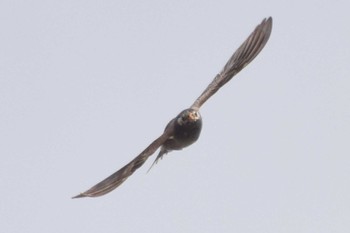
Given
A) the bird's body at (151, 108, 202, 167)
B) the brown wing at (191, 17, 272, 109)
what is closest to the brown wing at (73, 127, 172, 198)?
the bird's body at (151, 108, 202, 167)

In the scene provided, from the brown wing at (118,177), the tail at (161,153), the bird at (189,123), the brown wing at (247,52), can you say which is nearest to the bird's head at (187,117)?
the bird at (189,123)

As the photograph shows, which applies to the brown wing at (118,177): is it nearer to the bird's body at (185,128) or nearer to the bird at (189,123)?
the bird at (189,123)

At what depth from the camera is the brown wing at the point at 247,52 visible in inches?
496

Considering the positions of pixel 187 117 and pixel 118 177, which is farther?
pixel 187 117

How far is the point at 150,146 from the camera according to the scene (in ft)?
35.2

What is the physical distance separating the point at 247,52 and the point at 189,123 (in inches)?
86.5

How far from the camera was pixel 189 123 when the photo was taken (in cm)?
1109

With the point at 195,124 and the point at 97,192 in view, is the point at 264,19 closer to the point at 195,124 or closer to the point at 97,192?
the point at 195,124

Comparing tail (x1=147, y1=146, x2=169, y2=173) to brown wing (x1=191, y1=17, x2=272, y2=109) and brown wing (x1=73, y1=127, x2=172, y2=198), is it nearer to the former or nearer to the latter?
brown wing (x1=73, y1=127, x2=172, y2=198)

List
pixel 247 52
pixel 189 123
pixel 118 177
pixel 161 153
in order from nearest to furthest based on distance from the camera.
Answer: pixel 118 177 → pixel 189 123 → pixel 161 153 → pixel 247 52

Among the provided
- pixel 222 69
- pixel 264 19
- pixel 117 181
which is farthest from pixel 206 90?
pixel 117 181

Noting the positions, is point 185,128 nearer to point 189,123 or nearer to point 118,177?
point 189,123

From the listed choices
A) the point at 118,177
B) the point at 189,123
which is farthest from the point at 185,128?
the point at 118,177

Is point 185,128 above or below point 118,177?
above
